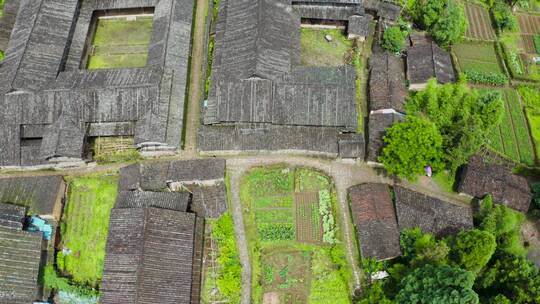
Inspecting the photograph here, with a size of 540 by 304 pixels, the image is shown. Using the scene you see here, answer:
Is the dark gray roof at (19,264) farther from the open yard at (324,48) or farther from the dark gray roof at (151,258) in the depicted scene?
the open yard at (324,48)

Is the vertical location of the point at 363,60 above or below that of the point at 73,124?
above

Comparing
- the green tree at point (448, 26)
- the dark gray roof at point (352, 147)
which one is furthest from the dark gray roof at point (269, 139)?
the green tree at point (448, 26)

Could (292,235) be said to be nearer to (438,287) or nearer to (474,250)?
(438,287)

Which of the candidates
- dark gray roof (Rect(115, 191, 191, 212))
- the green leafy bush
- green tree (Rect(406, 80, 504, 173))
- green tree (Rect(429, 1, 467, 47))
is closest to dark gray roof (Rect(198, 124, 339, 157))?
dark gray roof (Rect(115, 191, 191, 212))

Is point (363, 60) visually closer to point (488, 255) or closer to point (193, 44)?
point (193, 44)

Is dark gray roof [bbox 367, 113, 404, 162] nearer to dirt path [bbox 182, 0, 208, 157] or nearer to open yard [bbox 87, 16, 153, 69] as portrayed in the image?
dirt path [bbox 182, 0, 208, 157]

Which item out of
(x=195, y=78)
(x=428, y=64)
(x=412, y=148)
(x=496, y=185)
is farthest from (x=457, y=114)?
(x=195, y=78)

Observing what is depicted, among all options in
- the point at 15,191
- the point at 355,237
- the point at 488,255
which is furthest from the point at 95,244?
the point at 488,255
